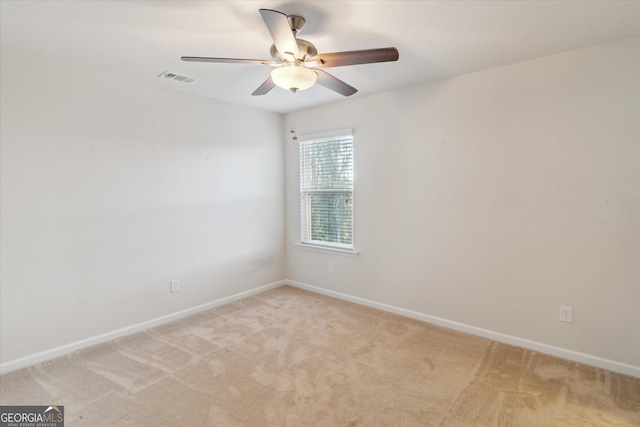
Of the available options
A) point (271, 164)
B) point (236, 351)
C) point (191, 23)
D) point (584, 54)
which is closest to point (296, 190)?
point (271, 164)

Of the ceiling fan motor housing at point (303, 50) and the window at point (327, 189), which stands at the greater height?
the ceiling fan motor housing at point (303, 50)

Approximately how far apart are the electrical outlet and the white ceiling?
2017 millimetres

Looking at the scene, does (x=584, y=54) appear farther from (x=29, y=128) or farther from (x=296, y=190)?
(x=29, y=128)

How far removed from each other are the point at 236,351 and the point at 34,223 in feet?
6.21

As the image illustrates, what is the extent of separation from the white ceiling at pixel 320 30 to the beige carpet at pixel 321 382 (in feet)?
7.89

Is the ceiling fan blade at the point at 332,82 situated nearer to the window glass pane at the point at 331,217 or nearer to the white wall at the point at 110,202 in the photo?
the window glass pane at the point at 331,217

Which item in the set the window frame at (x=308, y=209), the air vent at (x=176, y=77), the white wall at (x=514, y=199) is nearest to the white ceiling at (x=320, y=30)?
the air vent at (x=176, y=77)

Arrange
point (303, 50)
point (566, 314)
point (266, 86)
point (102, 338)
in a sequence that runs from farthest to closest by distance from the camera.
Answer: point (102, 338) → point (566, 314) → point (266, 86) → point (303, 50)

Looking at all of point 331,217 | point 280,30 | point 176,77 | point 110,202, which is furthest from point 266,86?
point 331,217

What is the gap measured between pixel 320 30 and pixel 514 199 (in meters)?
2.09

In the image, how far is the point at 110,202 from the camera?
2920 millimetres

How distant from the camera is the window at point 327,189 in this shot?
3914mm

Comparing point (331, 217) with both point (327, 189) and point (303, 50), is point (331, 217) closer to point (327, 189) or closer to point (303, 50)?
point (327, 189)

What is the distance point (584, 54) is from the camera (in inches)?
95.7
